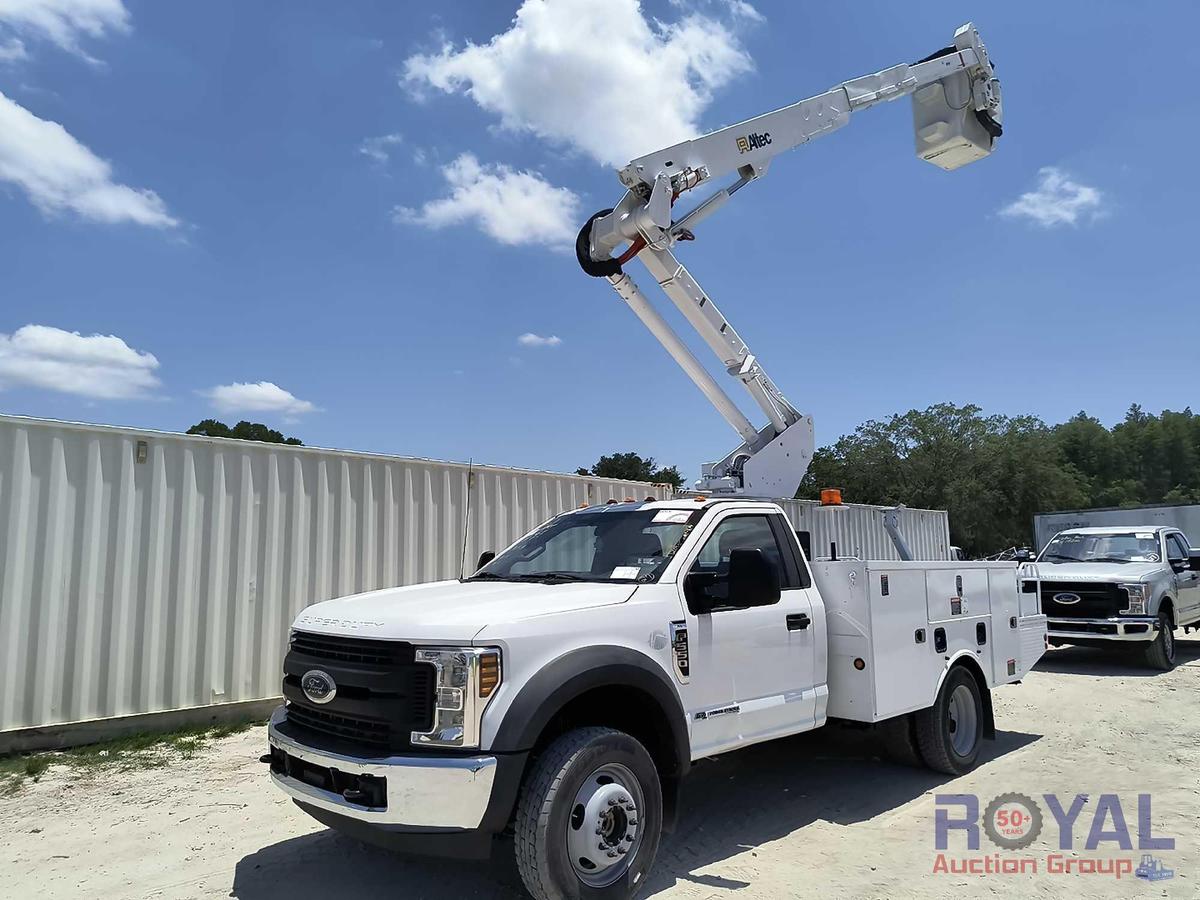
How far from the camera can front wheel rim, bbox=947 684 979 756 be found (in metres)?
6.17

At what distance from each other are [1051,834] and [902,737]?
3.86 feet

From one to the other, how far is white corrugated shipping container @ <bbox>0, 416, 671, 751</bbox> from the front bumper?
8499mm

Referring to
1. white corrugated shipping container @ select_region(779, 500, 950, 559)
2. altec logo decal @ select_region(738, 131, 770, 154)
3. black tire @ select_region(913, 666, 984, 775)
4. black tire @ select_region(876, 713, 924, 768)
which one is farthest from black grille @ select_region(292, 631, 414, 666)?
white corrugated shipping container @ select_region(779, 500, 950, 559)

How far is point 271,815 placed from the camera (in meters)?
5.08

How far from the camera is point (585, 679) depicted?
362 cm

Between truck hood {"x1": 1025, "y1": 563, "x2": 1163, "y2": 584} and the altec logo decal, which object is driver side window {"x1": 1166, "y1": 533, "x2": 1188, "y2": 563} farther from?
the altec logo decal

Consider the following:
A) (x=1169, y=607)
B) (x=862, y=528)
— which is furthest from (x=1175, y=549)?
(x=862, y=528)

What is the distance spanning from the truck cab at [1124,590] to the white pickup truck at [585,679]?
637 cm

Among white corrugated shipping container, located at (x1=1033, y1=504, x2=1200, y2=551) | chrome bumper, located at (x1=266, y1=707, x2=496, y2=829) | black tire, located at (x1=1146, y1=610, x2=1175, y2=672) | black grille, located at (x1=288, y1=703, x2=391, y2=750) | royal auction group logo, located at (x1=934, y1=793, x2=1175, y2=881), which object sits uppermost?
white corrugated shipping container, located at (x1=1033, y1=504, x2=1200, y2=551)

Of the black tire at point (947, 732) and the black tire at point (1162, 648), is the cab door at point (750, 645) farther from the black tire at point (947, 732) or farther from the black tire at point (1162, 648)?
the black tire at point (1162, 648)

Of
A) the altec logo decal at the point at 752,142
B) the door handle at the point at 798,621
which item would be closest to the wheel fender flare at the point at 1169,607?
the altec logo decal at the point at 752,142

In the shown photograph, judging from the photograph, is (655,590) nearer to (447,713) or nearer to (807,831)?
(447,713)

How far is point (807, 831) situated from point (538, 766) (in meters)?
2.25

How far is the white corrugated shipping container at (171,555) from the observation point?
21.1 feet
